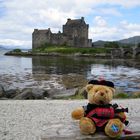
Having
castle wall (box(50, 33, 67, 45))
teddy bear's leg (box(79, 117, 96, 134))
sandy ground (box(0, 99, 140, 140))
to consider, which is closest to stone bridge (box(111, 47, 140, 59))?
castle wall (box(50, 33, 67, 45))

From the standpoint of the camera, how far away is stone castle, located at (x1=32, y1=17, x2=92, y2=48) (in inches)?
4486

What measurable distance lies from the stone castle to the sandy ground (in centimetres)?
10197

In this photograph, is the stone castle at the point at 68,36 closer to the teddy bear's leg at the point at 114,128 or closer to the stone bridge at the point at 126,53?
the stone bridge at the point at 126,53

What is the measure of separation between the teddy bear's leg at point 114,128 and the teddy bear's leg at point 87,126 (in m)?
0.21

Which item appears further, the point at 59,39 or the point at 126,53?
the point at 59,39

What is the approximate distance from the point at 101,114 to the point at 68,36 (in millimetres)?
111384

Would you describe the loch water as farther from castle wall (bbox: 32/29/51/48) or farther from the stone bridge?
castle wall (bbox: 32/29/51/48)

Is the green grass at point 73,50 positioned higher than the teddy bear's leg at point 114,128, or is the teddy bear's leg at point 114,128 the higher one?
the green grass at point 73,50

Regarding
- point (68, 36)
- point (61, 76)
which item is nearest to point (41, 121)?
point (61, 76)

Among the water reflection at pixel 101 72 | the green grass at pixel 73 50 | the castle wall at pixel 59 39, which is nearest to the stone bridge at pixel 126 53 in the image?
the green grass at pixel 73 50

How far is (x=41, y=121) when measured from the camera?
924 centimetres

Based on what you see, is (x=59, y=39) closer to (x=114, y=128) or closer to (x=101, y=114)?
(x=101, y=114)

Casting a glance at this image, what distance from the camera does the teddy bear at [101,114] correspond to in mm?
5145

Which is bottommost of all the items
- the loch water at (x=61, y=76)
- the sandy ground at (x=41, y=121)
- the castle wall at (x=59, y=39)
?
the loch water at (x=61, y=76)
